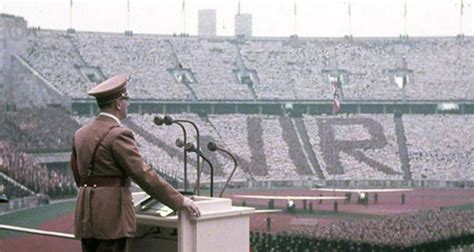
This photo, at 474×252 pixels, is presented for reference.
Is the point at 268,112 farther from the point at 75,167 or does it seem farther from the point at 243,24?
the point at 75,167

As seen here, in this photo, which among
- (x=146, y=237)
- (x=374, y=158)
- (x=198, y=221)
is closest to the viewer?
(x=198, y=221)

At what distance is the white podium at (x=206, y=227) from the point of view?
4570mm

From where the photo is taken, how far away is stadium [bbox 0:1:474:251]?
3788 centimetres

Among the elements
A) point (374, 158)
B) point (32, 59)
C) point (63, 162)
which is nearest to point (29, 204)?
point (63, 162)

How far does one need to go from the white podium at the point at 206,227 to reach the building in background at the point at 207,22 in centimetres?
6320

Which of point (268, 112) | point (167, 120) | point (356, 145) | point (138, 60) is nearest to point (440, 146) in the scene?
point (356, 145)

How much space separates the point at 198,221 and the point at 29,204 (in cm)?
2774

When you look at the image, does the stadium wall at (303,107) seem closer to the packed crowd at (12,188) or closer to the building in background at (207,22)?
the building in background at (207,22)

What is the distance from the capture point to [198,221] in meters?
4.55

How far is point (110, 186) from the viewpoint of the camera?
14.6ft

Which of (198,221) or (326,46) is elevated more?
(326,46)

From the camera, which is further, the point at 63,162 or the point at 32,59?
the point at 32,59

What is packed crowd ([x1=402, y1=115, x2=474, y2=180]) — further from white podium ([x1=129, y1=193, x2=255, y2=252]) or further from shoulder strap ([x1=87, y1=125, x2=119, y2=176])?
shoulder strap ([x1=87, y1=125, x2=119, y2=176])

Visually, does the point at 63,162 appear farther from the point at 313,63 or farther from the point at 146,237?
the point at 146,237
